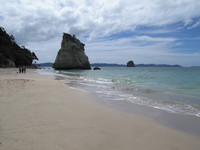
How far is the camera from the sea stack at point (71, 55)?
265ft

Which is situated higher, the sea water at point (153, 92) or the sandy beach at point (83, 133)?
the sandy beach at point (83, 133)

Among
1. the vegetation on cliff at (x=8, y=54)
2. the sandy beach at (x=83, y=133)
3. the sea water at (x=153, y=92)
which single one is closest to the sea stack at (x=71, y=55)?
the vegetation on cliff at (x=8, y=54)

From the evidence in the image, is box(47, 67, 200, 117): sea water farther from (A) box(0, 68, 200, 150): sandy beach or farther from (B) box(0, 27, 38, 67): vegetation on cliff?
(B) box(0, 27, 38, 67): vegetation on cliff

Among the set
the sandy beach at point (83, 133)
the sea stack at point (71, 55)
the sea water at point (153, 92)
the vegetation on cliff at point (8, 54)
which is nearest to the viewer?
the sandy beach at point (83, 133)

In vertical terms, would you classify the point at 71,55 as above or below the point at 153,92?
above

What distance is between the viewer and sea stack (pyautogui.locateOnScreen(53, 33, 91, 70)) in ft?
265

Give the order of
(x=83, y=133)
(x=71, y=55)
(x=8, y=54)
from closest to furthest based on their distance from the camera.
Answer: (x=83, y=133)
(x=8, y=54)
(x=71, y=55)

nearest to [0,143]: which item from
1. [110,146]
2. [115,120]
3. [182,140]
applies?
[110,146]

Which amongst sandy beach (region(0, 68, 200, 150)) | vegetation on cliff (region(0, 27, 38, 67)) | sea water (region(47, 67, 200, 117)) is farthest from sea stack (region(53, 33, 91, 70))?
sandy beach (region(0, 68, 200, 150))

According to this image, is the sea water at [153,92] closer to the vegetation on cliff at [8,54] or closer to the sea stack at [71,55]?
the vegetation on cliff at [8,54]

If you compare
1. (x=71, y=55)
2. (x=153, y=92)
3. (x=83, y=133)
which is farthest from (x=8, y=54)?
(x=83, y=133)

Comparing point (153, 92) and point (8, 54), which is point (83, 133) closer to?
point (153, 92)

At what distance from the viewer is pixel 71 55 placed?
80.9 metres

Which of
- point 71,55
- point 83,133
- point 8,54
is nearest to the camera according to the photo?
point 83,133
